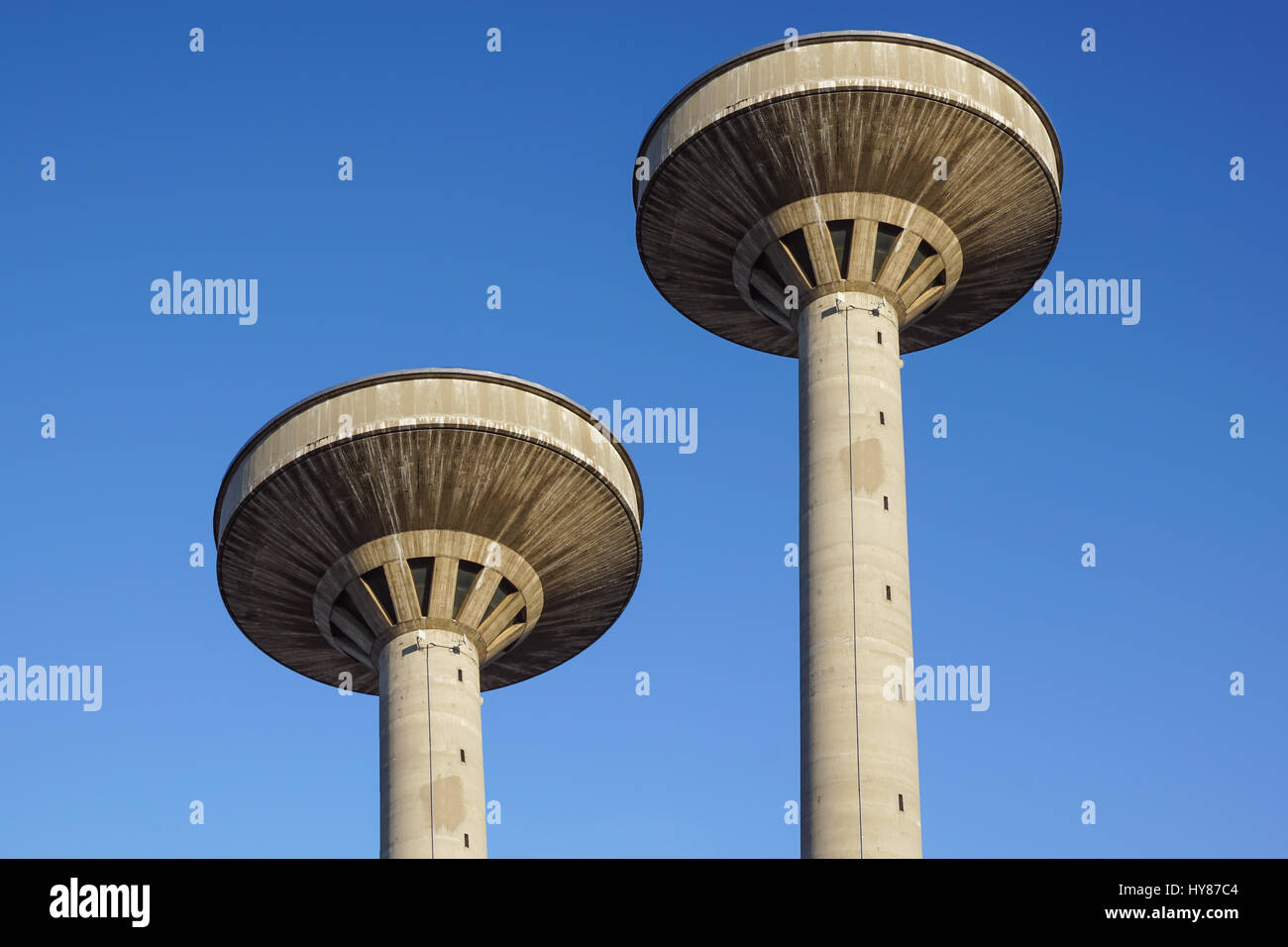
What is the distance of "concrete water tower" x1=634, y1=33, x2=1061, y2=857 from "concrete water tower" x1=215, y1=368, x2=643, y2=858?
6874 mm

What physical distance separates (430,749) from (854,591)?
1240cm

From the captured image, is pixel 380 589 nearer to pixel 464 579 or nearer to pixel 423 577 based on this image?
pixel 423 577

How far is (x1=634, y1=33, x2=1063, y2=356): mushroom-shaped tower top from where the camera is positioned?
173ft

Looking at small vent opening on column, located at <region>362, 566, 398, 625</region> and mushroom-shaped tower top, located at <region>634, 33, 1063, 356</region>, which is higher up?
mushroom-shaped tower top, located at <region>634, 33, 1063, 356</region>

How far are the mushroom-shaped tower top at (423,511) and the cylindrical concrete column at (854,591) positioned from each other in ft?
22.2

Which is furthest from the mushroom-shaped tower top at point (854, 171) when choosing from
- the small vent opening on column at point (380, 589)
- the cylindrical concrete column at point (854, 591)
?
the small vent opening on column at point (380, 589)

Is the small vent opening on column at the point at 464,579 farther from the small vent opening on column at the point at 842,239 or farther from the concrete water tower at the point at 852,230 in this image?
the small vent opening on column at the point at 842,239

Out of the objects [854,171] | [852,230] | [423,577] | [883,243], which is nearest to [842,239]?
[852,230]

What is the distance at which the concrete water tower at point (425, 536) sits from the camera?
171ft

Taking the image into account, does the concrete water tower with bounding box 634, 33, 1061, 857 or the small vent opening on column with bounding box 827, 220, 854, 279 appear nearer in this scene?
the concrete water tower with bounding box 634, 33, 1061, 857

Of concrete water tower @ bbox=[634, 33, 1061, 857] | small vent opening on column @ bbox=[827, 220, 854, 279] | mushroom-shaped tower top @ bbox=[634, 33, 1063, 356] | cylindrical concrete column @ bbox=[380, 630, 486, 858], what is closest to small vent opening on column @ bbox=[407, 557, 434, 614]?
cylindrical concrete column @ bbox=[380, 630, 486, 858]

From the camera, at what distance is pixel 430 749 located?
52.0 m

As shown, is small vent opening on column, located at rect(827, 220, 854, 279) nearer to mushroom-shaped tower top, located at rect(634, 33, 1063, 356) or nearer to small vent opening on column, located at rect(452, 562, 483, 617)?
mushroom-shaped tower top, located at rect(634, 33, 1063, 356)
